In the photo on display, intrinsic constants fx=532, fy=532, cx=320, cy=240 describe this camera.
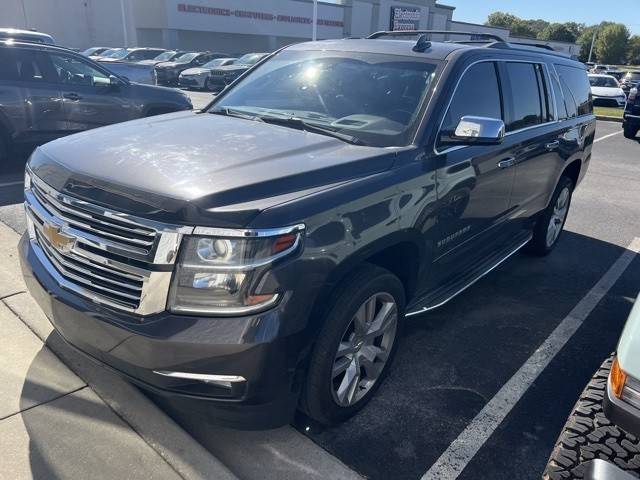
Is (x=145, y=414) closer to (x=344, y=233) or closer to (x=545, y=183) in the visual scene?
(x=344, y=233)

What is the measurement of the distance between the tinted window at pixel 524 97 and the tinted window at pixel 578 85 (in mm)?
701

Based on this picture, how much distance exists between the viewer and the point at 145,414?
278 centimetres

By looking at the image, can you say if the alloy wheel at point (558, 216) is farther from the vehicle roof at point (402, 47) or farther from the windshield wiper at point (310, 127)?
the windshield wiper at point (310, 127)

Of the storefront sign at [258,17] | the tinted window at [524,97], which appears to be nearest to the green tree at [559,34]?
the storefront sign at [258,17]

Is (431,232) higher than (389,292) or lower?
higher

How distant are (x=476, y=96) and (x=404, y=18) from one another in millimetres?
51597

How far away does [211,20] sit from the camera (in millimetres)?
42125

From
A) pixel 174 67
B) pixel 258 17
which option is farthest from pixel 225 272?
pixel 258 17

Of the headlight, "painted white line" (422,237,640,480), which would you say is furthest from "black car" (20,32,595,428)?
"painted white line" (422,237,640,480)

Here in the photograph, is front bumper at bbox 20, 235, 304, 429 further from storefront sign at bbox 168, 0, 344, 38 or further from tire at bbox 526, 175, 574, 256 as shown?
storefront sign at bbox 168, 0, 344, 38

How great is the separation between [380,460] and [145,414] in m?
1.23

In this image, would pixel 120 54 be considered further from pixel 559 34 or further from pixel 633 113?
pixel 559 34

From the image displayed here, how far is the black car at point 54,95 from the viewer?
7258mm

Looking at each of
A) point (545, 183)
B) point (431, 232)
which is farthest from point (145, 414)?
point (545, 183)
